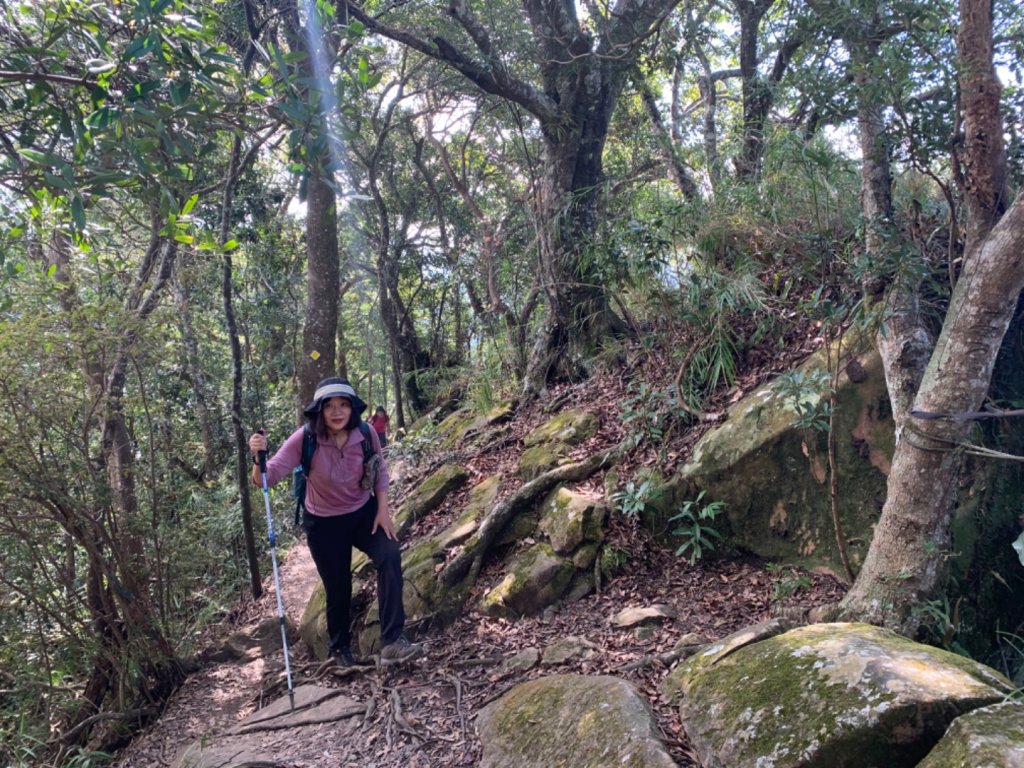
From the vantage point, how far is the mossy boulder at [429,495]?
6.74m

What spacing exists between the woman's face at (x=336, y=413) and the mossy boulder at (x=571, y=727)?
2.14 meters

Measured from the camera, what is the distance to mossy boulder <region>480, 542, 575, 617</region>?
16.1 ft

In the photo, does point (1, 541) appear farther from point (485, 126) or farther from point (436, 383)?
point (485, 126)

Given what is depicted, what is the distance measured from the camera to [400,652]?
4629 mm

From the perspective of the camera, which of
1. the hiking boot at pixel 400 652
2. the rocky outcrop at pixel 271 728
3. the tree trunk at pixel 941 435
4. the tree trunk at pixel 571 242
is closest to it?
the tree trunk at pixel 941 435

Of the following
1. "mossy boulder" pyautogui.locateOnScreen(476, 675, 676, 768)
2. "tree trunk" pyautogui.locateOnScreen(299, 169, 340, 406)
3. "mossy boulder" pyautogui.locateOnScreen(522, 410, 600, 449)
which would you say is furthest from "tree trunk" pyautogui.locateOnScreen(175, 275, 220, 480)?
"mossy boulder" pyautogui.locateOnScreen(476, 675, 676, 768)

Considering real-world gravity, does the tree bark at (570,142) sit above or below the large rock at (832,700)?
above

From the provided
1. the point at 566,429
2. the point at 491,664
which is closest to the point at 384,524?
the point at 491,664

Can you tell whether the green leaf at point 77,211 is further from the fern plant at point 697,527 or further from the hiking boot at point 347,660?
the fern plant at point 697,527

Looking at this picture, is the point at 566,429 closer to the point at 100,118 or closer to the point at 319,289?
the point at 319,289

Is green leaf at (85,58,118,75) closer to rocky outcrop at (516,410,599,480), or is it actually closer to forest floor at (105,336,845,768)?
forest floor at (105,336,845,768)

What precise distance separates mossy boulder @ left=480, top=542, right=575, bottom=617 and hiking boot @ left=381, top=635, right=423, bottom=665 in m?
0.65

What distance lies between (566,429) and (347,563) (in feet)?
8.76

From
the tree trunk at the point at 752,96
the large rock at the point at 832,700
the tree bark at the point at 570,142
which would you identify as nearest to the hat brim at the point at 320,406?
the large rock at the point at 832,700
